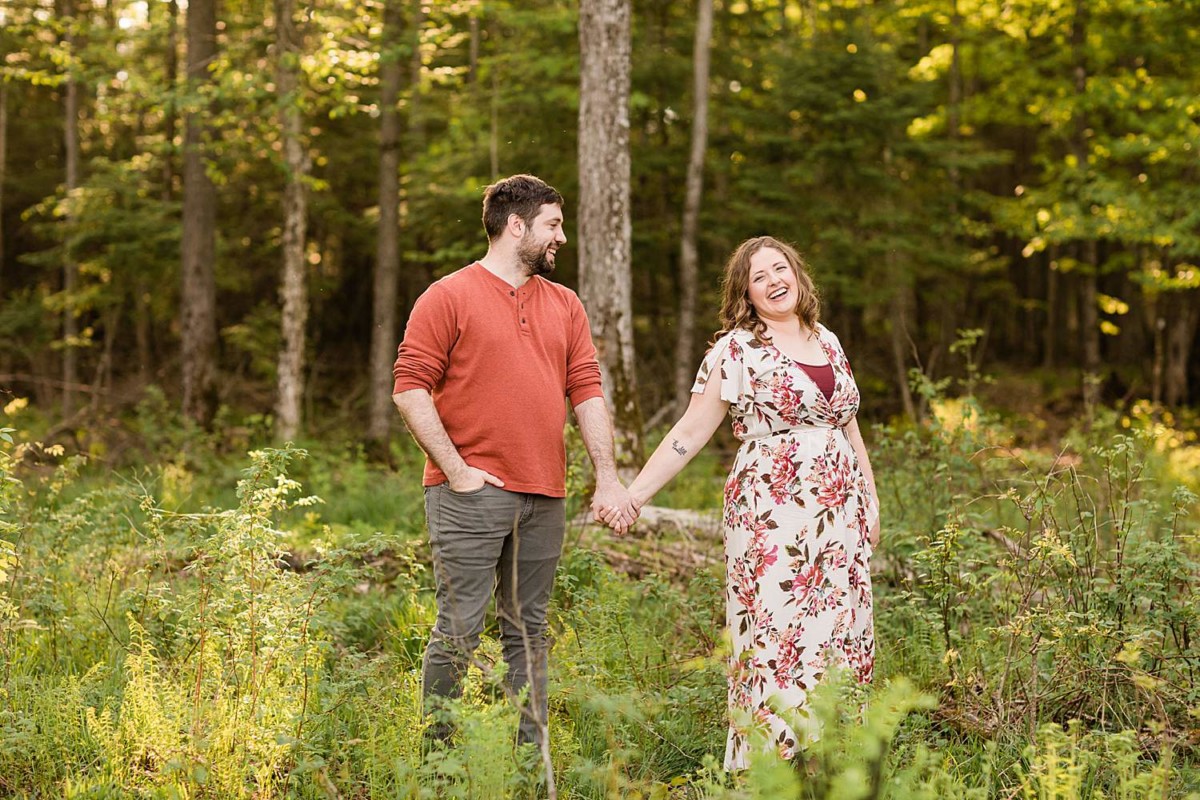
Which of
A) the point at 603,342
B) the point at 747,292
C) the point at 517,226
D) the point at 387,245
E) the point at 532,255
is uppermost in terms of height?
the point at 387,245

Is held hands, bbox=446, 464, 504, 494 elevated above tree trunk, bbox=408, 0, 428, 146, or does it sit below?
below

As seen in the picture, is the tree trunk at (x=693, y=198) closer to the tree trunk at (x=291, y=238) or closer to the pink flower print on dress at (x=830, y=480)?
the tree trunk at (x=291, y=238)

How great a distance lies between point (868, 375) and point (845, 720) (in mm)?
17709

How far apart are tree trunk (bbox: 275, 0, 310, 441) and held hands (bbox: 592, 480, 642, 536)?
901cm

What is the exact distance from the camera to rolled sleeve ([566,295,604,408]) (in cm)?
432

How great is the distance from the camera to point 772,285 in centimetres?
411

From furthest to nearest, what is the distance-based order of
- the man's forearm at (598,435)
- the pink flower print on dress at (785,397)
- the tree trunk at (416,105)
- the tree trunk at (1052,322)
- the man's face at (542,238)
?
the tree trunk at (1052,322) → the tree trunk at (416,105) → the man's forearm at (598,435) → the man's face at (542,238) → the pink flower print on dress at (785,397)

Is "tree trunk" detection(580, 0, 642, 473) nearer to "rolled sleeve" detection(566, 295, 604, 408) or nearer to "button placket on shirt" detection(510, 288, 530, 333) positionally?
"rolled sleeve" detection(566, 295, 604, 408)

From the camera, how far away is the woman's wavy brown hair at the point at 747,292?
4168mm

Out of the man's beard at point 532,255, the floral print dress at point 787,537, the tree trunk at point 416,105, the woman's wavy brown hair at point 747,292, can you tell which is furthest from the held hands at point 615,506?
the tree trunk at point 416,105

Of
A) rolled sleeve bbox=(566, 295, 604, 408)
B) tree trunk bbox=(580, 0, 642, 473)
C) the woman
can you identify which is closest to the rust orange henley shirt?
rolled sleeve bbox=(566, 295, 604, 408)

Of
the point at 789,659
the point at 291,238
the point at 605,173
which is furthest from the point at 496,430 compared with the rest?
the point at 291,238

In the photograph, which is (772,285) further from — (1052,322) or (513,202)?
(1052,322)

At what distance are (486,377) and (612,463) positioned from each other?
25.9 inches
